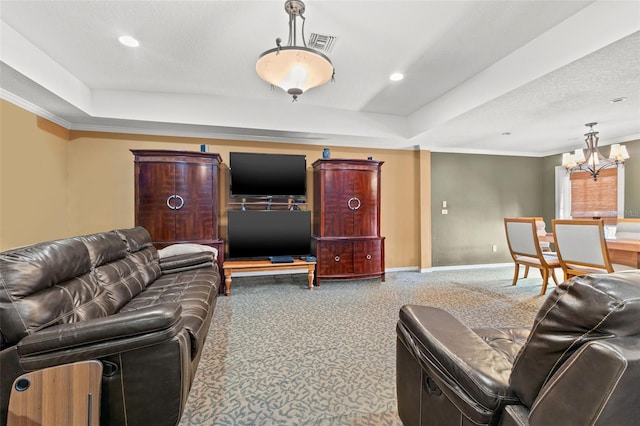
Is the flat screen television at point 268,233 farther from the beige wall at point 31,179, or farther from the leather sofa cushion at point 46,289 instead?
the leather sofa cushion at point 46,289

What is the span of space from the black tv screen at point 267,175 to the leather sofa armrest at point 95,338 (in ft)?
10.3

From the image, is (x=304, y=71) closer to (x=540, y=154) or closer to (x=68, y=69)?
(x=68, y=69)

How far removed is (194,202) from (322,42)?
2.58m

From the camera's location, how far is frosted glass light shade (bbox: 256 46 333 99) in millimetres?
1987

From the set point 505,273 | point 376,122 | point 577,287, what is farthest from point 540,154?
point 577,287

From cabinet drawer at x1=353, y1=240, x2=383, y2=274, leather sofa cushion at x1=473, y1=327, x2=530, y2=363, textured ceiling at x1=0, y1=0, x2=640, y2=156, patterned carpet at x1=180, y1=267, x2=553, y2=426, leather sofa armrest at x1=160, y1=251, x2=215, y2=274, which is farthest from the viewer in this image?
cabinet drawer at x1=353, y1=240, x2=383, y2=274

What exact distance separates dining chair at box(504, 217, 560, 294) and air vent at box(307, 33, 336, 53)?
337cm

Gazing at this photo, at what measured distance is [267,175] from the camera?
445cm

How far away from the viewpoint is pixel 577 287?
2.58 feet

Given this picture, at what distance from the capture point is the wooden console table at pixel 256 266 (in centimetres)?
394

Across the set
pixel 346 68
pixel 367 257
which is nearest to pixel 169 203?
pixel 346 68

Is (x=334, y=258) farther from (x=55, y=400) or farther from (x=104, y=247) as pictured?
(x=55, y=400)

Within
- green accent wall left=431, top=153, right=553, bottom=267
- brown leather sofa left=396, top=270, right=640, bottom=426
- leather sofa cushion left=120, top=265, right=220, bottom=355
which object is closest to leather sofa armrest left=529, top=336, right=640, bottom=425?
brown leather sofa left=396, top=270, right=640, bottom=426

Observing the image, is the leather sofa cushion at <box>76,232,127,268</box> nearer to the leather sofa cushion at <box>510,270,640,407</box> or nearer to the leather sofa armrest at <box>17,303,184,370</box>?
the leather sofa armrest at <box>17,303,184,370</box>
